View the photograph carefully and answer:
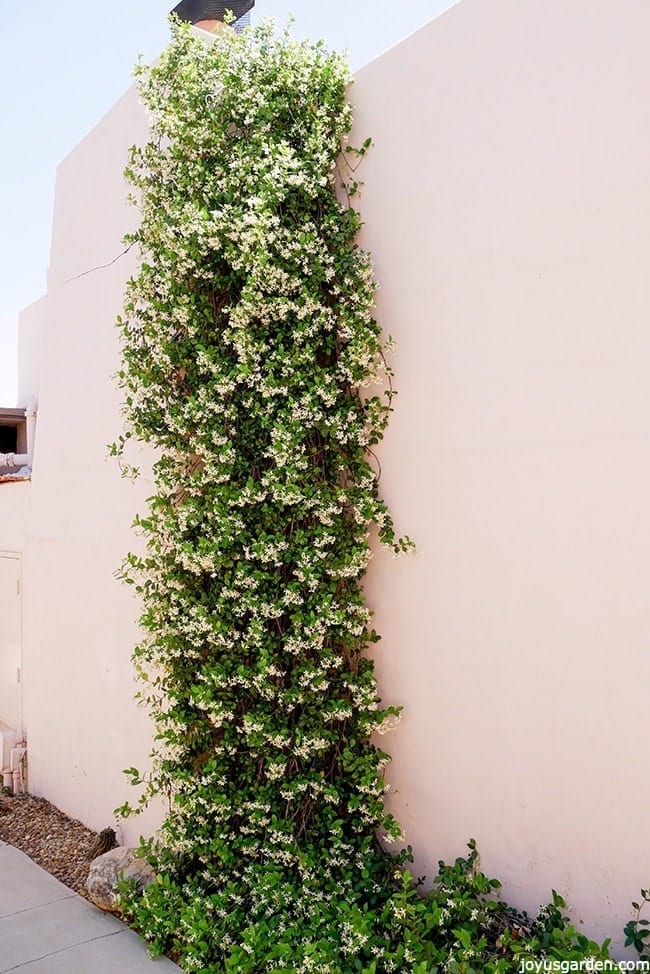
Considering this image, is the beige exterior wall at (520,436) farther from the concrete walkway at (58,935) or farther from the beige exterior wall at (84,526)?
the beige exterior wall at (84,526)

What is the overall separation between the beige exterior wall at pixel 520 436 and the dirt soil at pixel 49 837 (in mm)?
2466

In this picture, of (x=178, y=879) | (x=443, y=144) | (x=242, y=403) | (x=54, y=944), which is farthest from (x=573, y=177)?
(x=54, y=944)

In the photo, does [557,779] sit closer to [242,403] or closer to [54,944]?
[242,403]

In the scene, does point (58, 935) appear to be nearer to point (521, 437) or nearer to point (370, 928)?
point (370, 928)

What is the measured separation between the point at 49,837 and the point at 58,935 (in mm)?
1651

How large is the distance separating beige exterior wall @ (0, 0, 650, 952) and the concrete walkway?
151cm

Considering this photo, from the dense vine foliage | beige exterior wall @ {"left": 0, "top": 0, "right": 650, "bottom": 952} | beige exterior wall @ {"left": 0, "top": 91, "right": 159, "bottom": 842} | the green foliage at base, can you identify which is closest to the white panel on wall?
beige exterior wall @ {"left": 0, "top": 91, "right": 159, "bottom": 842}

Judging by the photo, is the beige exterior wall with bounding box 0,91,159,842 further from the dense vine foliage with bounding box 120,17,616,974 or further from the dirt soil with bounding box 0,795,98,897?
the dense vine foliage with bounding box 120,17,616,974

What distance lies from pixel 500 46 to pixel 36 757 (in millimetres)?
6075

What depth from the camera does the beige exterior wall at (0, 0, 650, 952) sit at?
2980mm

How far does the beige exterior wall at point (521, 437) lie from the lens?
2979 millimetres

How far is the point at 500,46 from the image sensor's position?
3.47m

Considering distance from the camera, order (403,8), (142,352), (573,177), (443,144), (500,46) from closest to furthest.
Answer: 1. (573,177)
2. (500,46)
3. (443,144)
4. (142,352)
5. (403,8)

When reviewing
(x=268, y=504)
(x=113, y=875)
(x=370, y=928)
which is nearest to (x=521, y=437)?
(x=268, y=504)
